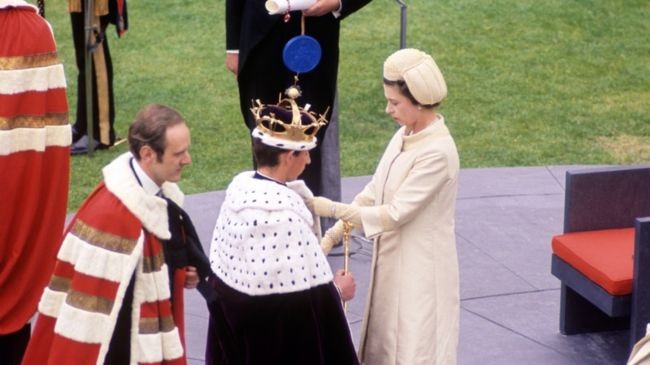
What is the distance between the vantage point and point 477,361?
6473 mm

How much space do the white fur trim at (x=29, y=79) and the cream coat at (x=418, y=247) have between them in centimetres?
158

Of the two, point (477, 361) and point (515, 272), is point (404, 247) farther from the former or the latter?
point (515, 272)

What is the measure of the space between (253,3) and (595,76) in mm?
6190

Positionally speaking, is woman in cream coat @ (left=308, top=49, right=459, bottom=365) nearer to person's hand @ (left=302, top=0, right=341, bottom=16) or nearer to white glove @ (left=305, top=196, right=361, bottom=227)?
white glove @ (left=305, top=196, right=361, bottom=227)

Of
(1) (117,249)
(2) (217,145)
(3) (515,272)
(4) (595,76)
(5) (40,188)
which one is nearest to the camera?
(1) (117,249)

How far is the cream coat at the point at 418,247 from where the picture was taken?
5.38 metres

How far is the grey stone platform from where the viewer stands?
21.7 feet

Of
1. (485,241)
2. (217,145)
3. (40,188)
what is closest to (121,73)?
(217,145)

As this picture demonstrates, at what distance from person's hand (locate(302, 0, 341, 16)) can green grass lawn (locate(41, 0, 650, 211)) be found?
2.98 metres

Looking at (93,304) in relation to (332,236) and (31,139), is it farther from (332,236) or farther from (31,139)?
(31,139)

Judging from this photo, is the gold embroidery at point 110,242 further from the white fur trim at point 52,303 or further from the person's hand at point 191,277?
the person's hand at point 191,277

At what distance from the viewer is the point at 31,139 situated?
599cm

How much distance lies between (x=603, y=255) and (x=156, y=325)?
2.56 metres

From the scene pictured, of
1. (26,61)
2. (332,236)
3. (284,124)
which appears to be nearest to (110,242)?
(284,124)
